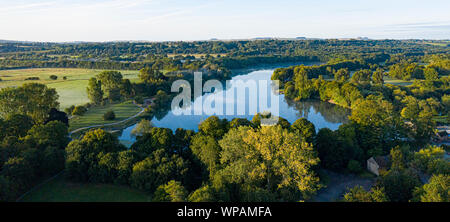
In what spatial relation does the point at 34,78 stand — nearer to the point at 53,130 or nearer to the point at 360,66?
the point at 53,130

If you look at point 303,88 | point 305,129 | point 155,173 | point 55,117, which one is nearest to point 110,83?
point 55,117

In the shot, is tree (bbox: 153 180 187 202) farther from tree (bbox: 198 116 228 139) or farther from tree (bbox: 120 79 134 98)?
tree (bbox: 120 79 134 98)

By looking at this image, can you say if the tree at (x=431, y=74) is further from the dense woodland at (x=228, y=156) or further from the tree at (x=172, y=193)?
the tree at (x=172, y=193)

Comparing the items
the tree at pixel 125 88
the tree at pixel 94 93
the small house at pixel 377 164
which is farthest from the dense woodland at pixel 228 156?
the tree at pixel 125 88

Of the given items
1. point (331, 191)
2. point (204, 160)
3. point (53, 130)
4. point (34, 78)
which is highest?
point (34, 78)

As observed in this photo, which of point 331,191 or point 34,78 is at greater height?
point 34,78

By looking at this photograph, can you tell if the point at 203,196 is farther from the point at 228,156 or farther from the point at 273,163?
the point at 273,163

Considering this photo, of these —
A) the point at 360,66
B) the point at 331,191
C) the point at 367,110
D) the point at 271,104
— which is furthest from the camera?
the point at 360,66
